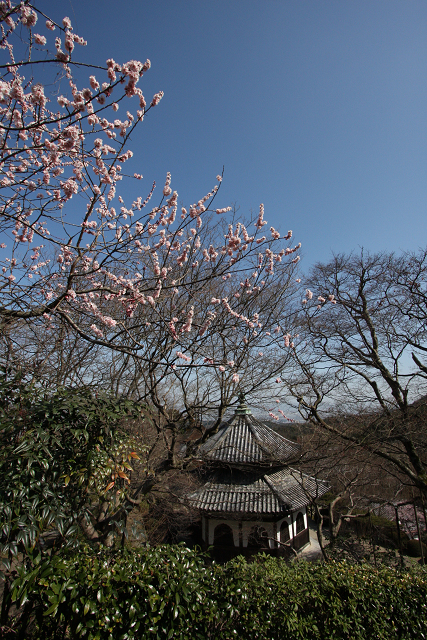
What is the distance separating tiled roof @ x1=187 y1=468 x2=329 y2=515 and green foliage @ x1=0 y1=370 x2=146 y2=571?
7331mm

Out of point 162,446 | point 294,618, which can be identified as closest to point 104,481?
point 294,618

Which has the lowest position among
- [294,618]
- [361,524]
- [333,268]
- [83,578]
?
[361,524]

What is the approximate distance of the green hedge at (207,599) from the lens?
215 cm

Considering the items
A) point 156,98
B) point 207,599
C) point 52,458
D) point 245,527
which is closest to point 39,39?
point 156,98

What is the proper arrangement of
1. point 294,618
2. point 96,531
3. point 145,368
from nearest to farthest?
point 294,618 → point 96,531 → point 145,368

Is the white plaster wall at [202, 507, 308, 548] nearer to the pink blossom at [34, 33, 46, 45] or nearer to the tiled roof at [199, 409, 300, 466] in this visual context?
the tiled roof at [199, 409, 300, 466]

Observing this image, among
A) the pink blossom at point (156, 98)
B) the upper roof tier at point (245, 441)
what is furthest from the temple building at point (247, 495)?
the pink blossom at point (156, 98)

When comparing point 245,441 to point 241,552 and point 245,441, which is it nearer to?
point 245,441

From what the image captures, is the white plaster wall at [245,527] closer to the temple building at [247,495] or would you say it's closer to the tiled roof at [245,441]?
the temple building at [247,495]

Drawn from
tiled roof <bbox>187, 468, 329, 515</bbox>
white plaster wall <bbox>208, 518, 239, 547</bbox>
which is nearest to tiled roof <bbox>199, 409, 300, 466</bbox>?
tiled roof <bbox>187, 468, 329, 515</bbox>

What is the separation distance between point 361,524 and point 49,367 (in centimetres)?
1395

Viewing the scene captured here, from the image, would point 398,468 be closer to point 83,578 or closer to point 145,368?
point 145,368

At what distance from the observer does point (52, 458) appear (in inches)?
103

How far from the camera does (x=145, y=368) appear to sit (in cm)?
585
